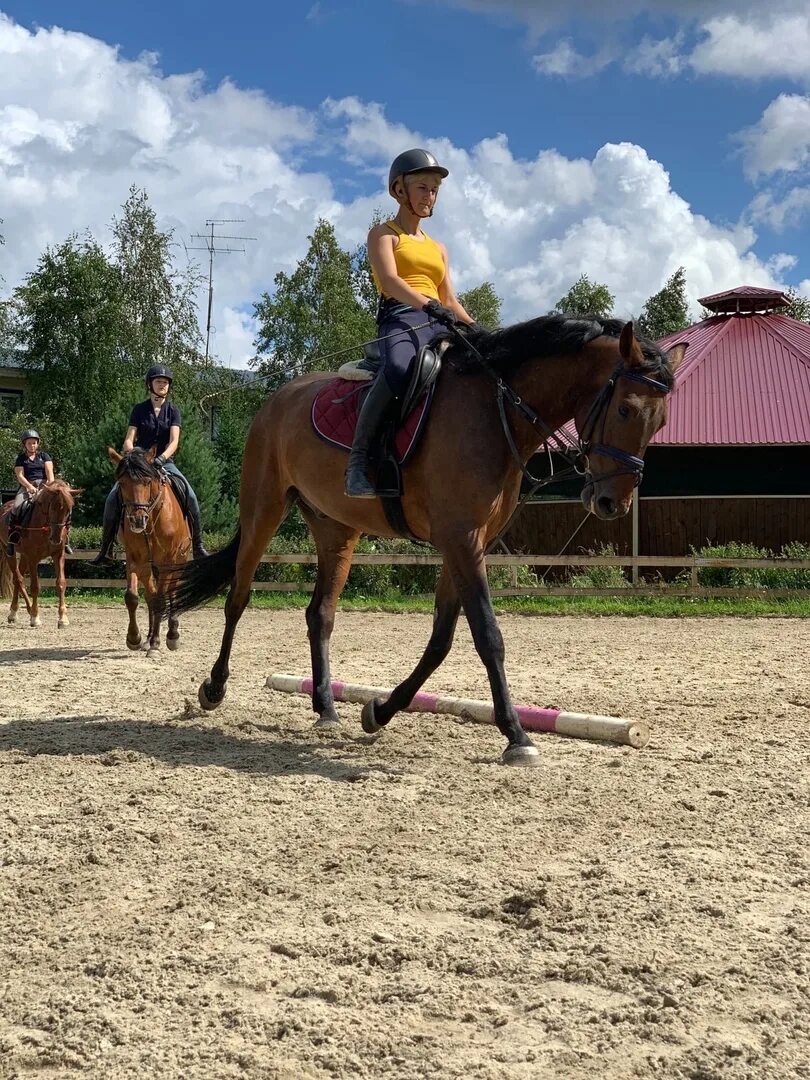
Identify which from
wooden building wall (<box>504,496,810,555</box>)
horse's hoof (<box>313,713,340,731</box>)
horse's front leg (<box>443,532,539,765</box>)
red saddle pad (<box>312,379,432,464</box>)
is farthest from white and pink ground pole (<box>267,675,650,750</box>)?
wooden building wall (<box>504,496,810,555</box>)

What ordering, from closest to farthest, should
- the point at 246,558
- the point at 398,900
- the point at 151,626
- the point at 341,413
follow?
the point at 398,900
the point at 341,413
the point at 246,558
the point at 151,626

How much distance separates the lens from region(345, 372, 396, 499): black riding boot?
6066 millimetres

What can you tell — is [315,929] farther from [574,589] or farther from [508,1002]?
[574,589]

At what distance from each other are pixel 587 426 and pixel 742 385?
21.4 m

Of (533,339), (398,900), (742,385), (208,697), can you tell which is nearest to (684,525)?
(742,385)

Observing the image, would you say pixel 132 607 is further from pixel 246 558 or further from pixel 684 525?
pixel 684 525

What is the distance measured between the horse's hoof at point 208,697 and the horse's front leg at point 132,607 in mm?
4232

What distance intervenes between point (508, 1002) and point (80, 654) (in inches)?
379

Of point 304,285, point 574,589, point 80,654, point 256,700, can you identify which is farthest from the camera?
point 304,285

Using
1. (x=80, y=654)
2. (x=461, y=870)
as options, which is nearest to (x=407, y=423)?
(x=461, y=870)

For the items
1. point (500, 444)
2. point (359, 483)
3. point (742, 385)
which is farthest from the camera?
point (742, 385)

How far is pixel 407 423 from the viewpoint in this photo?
20.0ft

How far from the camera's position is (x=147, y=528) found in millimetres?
11602

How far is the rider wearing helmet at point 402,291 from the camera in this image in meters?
6.05
